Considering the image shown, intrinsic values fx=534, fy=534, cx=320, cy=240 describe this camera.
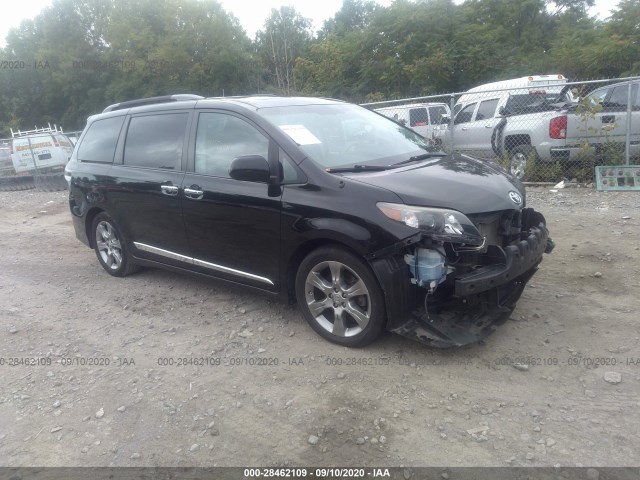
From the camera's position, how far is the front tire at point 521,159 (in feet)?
30.5

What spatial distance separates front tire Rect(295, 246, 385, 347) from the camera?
3553 mm

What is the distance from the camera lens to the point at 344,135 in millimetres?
4344

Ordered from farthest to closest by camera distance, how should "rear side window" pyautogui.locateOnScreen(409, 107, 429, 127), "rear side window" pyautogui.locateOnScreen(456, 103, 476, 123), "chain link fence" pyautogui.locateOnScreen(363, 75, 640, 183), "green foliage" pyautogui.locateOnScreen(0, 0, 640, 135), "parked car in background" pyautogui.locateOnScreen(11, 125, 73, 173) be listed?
"green foliage" pyautogui.locateOnScreen(0, 0, 640, 135) < "parked car in background" pyautogui.locateOnScreen(11, 125, 73, 173) < "rear side window" pyautogui.locateOnScreen(409, 107, 429, 127) < "rear side window" pyautogui.locateOnScreen(456, 103, 476, 123) < "chain link fence" pyautogui.locateOnScreen(363, 75, 640, 183)

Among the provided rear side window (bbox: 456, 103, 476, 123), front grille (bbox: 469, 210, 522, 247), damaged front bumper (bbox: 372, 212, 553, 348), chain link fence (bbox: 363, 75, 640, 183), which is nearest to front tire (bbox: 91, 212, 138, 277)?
damaged front bumper (bbox: 372, 212, 553, 348)

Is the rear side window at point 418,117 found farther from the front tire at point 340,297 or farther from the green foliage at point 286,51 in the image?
the front tire at point 340,297

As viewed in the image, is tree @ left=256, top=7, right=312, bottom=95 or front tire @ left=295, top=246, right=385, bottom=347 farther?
tree @ left=256, top=7, right=312, bottom=95

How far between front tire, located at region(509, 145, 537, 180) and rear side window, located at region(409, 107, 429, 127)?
2.55 metres

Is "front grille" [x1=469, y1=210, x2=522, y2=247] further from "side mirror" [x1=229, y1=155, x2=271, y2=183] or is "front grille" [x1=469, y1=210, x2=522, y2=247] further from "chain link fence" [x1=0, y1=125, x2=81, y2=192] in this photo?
"chain link fence" [x1=0, y1=125, x2=81, y2=192]

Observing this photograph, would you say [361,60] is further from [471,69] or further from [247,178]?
[247,178]

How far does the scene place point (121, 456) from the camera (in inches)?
113

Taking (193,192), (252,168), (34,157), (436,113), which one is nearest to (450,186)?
(252,168)

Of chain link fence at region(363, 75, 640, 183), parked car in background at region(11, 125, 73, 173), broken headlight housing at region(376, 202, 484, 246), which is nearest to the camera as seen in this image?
broken headlight housing at region(376, 202, 484, 246)

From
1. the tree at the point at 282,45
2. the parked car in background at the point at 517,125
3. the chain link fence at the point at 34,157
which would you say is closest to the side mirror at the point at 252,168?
the parked car in background at the point at 517,125

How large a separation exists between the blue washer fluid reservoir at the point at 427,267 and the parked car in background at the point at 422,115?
7.95 meters
